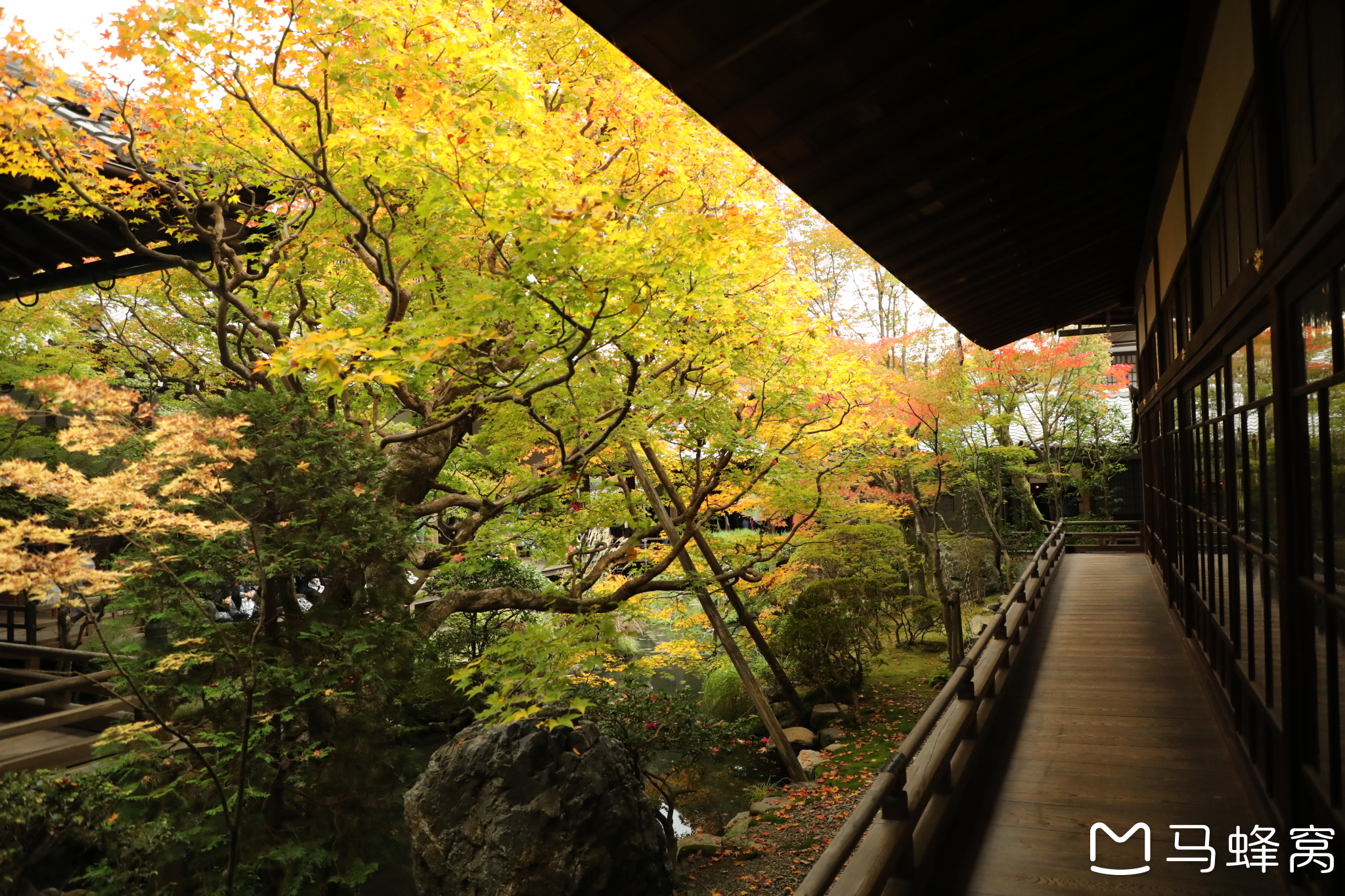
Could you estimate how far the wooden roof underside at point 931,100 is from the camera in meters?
3.56

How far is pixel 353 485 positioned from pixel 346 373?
0.94 metres

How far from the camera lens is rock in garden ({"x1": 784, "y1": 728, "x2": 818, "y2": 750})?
1222cm

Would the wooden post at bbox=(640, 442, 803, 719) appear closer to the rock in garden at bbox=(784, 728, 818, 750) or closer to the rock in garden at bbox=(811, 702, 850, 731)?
the rock in garden at bbox=(784, 728, 818, 750)

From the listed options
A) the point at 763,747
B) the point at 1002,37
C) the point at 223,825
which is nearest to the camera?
the point at 1002,37

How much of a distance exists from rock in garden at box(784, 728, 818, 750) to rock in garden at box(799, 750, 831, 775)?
0.34 metres

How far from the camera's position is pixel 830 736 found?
1225cm

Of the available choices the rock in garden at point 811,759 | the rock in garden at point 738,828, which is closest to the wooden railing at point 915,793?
the rock in garden at point 738,828

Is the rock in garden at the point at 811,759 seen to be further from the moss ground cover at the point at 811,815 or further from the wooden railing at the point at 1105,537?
the wooden railing at the point at 1105,537

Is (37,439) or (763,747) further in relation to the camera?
(763,747)

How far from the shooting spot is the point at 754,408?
10.1 m

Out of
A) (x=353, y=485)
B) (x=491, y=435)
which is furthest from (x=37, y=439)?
(x=353, y=485)

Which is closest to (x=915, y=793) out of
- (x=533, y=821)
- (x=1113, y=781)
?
(x=1113, y=781)

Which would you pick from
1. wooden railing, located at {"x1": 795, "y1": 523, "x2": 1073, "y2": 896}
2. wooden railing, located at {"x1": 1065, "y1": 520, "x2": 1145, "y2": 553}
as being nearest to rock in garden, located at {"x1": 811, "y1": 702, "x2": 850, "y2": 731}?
wooden railing, located at {"x1": 1065, "y1": 520, "x2": 1145, "y2": 553}

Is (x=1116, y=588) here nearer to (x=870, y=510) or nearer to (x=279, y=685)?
(x=870, y=510)
